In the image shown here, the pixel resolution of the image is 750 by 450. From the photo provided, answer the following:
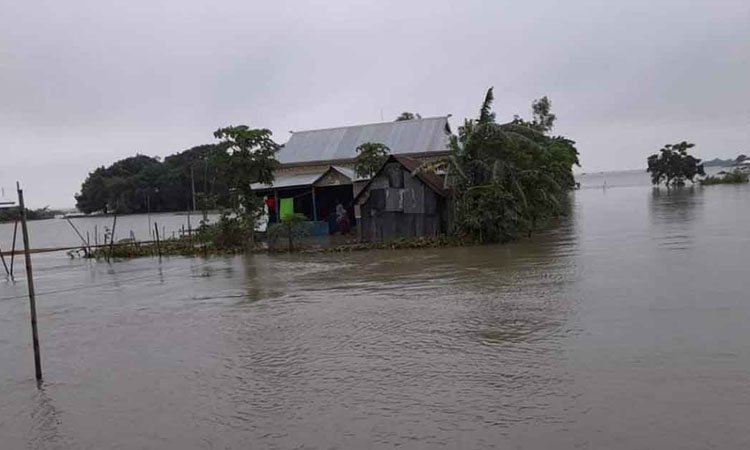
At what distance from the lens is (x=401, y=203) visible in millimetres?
21922

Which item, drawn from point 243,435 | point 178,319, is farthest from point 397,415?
point 178,319

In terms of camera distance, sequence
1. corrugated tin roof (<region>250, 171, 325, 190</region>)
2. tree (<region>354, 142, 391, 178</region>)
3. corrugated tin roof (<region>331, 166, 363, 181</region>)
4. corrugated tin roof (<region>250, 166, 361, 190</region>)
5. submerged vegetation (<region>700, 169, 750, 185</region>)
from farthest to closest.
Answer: submerged vegetation (<region>700, 169, 750, 185</region>), corrugated tin roof (<region>250, 171, 325, 190</region>), corrugated tin roof (<region>250, 166, 361, 190</region>), corrugated tin roof (<region>331, 166, 363, 181</region>), tree (<region>354, 142, 391, 178</region>)

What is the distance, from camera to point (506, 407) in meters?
5.75

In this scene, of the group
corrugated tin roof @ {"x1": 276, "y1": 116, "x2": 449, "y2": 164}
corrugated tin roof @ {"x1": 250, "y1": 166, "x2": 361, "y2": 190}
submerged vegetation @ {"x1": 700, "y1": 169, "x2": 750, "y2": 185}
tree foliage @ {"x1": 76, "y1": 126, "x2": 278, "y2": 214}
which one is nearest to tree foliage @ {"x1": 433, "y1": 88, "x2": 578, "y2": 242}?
corrugated tin roof @ {"x1": 250, "y1": 166, "x2": 361, "y2": 190}

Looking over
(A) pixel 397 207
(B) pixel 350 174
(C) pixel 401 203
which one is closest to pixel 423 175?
(C) pixel 401 203

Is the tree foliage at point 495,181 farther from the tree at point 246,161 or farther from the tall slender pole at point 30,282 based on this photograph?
the tall slender pole at point 30,282

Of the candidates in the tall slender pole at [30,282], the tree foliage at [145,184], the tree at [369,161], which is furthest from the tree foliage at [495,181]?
the tree foliage at [145,184]

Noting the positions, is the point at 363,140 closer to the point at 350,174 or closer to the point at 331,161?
the point at 331,161

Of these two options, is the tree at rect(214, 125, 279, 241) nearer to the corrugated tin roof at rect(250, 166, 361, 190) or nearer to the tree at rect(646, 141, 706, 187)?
the corrugated tin roof at rect(250, 166, 361, 190)

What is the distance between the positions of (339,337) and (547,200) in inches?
580

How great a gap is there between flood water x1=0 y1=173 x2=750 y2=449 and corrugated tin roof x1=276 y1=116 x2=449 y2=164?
14718 mm

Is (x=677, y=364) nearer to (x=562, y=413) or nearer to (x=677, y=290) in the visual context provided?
(x=562, y=413)

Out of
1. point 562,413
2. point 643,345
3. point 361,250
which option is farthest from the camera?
point 361,250

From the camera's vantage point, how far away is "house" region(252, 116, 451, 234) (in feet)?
88.1
